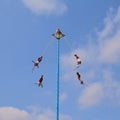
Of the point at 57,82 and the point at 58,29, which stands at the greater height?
the point at 58,29

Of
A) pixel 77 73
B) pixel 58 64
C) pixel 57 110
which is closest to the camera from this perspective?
pixel 57 110

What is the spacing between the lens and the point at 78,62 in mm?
34188

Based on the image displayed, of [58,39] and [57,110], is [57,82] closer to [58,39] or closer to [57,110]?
[57,110]

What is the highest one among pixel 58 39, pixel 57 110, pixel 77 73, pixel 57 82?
pixel 58 39

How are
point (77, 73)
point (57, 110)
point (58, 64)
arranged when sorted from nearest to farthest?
point (57, 110) → point (58, 64) → point (77, 73)

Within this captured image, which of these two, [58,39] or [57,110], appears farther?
[58,39]

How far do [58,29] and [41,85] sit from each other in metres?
5.76

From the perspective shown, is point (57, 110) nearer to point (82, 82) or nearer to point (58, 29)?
point (82, 82)

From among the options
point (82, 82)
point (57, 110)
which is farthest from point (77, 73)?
point (57, 110)

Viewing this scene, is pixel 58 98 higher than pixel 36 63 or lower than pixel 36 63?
lower

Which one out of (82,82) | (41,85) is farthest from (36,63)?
(82,82)

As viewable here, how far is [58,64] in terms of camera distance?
32844mm

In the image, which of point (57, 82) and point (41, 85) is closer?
point (57, 82)

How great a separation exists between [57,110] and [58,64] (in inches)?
180
